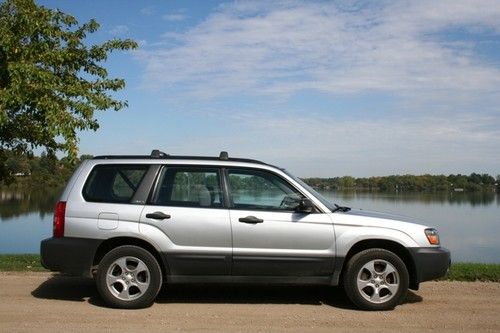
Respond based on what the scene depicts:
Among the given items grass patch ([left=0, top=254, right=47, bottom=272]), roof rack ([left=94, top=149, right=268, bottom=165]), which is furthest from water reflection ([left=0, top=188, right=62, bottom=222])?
roof rack ([left=94, top=149, right=268, bottom=165])

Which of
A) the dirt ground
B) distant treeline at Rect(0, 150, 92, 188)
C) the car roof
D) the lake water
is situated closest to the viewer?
the dirt ground

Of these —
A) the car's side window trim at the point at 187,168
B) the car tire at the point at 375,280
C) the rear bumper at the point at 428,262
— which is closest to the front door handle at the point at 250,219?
the car's side window trim at the point at 187,168

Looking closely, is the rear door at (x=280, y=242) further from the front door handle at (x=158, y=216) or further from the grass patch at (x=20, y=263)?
the grass patch at (x=20, y=263)

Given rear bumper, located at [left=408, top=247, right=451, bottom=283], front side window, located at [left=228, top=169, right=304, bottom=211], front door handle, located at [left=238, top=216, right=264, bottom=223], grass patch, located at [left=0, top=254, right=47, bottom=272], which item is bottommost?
grass patch, located at [left=0, top=254, right=47, bottom=272]

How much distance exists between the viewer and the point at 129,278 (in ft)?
21.5

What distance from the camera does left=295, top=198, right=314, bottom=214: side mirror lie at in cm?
661

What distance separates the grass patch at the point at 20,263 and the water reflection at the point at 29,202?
29.5 feet

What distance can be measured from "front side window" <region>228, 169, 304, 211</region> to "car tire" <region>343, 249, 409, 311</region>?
3.24 feet

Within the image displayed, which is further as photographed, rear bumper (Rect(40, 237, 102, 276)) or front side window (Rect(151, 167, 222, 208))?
front side window (Rect(151, 167, 222, 208))

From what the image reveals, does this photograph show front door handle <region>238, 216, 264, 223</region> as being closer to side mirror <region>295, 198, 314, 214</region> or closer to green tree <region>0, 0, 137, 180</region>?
side mirror <region>295, 198, 314, 214</region>

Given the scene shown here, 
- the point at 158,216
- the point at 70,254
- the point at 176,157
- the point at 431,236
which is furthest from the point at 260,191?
the point at 70,254

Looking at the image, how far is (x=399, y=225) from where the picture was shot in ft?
22.1

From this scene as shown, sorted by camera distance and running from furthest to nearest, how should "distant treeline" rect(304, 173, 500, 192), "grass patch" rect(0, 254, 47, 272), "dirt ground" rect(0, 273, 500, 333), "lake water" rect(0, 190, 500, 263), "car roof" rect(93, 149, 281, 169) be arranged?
"distant treeline" rect(304, 173, 500, 192), "lake water" rect(0, 190, 500, 263), "grass patch" rect(0, 254, 47, 272), "car roof" rect(93, 149, 281, 169), "dirt ground" rect(0, 273, 500, 333)

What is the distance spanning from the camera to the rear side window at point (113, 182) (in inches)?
267
